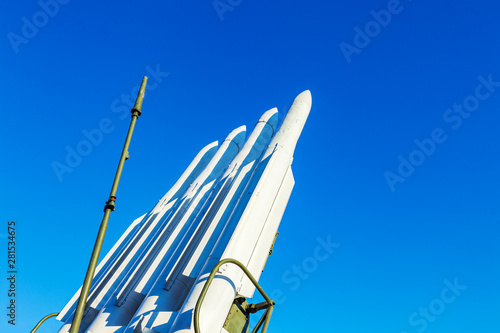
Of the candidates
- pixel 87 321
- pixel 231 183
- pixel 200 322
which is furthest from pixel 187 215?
pixel 200 322

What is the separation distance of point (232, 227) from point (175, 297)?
2.27 meters

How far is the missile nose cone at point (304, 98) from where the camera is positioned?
53.1ft

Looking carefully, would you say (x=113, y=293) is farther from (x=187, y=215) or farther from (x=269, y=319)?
(x=269, y=319)

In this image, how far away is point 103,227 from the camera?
4.54 metres

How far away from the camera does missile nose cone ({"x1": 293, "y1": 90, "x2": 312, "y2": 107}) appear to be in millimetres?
16172

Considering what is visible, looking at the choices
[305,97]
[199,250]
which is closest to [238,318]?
[199,250]

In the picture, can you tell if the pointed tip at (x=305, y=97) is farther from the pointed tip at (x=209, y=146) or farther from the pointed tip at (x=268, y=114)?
the pointed tip at (x=209, y=146)

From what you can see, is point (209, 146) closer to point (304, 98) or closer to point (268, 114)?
point (268, 114)

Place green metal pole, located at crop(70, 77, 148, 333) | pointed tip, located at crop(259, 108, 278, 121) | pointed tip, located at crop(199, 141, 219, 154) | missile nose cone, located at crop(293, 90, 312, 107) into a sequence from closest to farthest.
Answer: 1. green metal pole, located at crop(70, 77, 148, 333)
2. missile nose cone, located at crop(293, 90, 312, 107)
3. pointed tip, located at crop(259, 108, 278, 121)
4. pointed tip, located at crop(199, 141, 219, 154)

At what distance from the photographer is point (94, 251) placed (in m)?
4.38

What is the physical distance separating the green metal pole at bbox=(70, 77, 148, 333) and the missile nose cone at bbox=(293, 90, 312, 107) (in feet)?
36.7

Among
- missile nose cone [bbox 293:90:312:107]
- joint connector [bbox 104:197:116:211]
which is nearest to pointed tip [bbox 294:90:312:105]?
missile nose cone [bbox 293:90:312:107]

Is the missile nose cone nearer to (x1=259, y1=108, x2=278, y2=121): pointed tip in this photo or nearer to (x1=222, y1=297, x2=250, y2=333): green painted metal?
(x1=259, y1=108, x2=278, y2=121): pointed tip

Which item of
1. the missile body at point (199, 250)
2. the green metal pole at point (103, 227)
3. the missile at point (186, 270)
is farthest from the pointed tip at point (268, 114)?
the green metal pole at point (103, 227)
